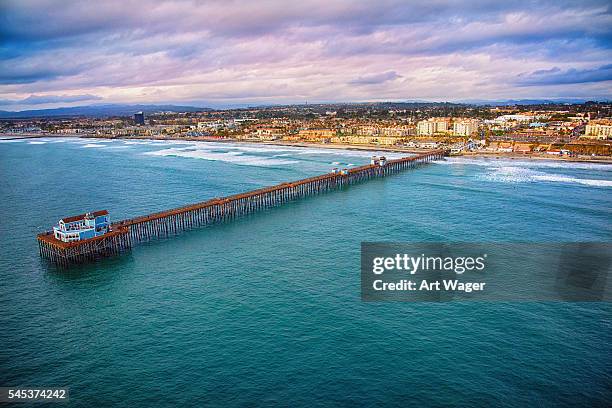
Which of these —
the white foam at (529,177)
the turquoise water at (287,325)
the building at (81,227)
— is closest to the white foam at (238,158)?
the white foam at (529,177)

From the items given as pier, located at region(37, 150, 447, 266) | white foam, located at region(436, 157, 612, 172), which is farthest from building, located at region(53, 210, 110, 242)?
white foam, located at region(436, 157, 612, 172)

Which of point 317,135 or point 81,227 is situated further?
point 317,135

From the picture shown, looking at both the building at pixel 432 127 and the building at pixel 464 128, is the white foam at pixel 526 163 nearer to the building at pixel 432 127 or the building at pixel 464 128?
the building at pixel 464 128

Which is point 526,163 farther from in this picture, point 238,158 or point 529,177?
point 238,158

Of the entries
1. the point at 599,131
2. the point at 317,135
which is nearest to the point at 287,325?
the point at 599,131

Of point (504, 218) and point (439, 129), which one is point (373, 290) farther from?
point (439, 129)

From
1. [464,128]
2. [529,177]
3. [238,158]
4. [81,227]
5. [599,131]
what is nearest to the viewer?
[81,227]

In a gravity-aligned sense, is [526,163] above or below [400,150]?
below
